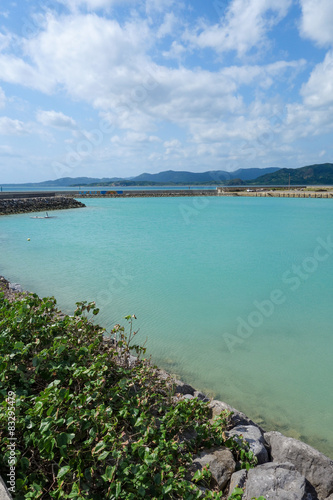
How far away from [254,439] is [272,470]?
433 millimetres

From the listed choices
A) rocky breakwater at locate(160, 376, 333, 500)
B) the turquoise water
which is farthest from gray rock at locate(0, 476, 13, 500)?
the turquoise water

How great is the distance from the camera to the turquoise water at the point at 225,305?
508 cm

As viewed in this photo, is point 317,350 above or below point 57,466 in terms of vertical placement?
below

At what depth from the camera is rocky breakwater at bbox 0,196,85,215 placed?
39138 millimetres

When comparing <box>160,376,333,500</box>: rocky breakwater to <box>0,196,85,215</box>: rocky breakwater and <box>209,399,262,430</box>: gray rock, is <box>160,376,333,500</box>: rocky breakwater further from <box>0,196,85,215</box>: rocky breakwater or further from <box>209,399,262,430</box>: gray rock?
<box>0,196,85,215</box>: rocky breakwater

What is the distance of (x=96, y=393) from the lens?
300cm

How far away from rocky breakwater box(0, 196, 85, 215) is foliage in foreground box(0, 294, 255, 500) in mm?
39496

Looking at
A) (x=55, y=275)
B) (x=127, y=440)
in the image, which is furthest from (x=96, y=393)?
(x=55, y=275)

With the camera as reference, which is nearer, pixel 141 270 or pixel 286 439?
pixel 286 439

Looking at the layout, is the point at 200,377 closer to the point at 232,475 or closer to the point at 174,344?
the point at 174,344

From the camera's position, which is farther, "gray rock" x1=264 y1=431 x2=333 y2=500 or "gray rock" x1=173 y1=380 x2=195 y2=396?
"gray rock" x1=173 y1=380 x2=195 y2=396

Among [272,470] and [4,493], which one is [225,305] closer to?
[272,470]

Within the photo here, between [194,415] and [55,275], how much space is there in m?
9.35

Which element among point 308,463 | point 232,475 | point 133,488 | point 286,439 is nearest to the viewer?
point 133,488
